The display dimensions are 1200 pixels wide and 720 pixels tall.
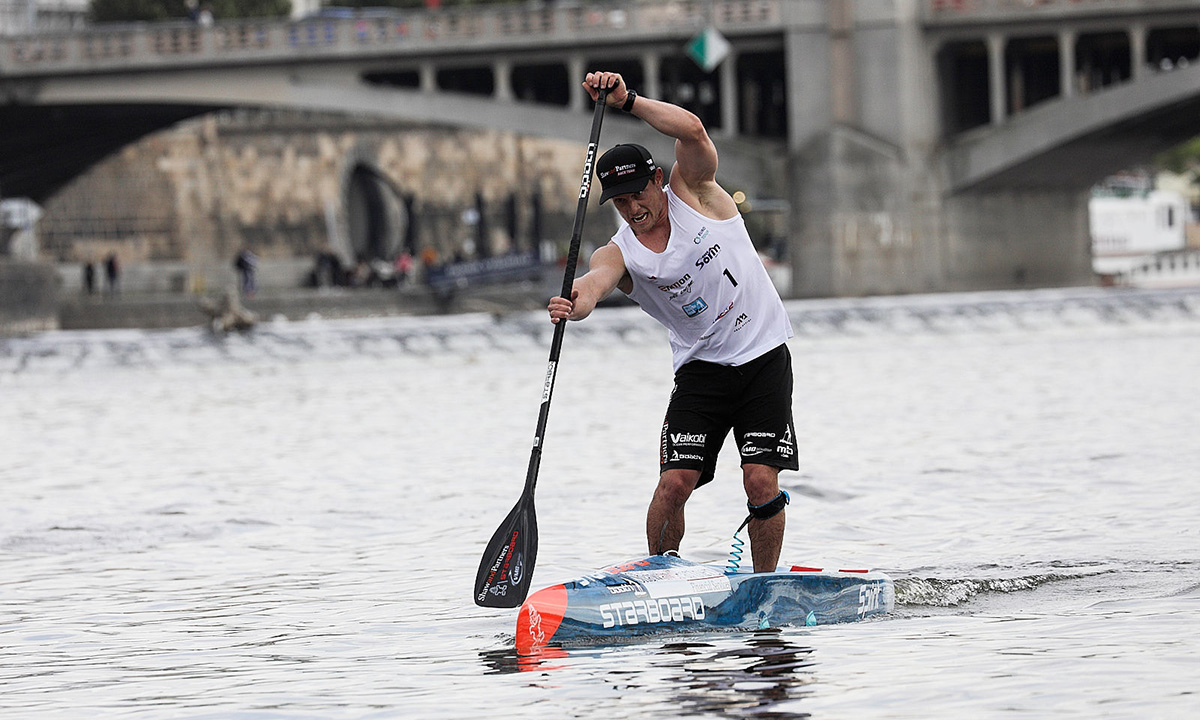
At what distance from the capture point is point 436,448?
65.8ft

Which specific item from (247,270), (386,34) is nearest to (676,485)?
(386,34)

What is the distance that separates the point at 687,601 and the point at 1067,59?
48279 mm

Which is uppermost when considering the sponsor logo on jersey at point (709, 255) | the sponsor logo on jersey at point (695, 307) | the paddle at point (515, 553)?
the sponsor logo on jersey at point (709, 255)

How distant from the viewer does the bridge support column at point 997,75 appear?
55156 mm

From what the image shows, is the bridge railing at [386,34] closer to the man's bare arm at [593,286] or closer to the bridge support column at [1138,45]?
the bridge support column at [1138,45]

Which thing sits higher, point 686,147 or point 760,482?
point 686,147

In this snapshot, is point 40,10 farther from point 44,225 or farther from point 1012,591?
point 1012,591

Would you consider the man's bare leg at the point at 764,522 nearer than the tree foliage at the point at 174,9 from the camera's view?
Yes

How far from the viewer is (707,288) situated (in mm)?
8789

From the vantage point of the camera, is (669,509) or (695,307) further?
(669,509)

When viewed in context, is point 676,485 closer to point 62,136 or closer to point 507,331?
point 507,331

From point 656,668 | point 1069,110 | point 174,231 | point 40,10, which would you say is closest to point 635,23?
point 1069,110

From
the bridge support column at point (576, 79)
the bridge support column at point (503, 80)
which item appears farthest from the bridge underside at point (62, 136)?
the bridge support column at point (576, 79)

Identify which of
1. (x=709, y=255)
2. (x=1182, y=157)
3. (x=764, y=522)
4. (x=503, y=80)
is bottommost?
(x=764, y=522)
